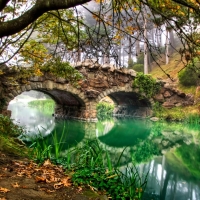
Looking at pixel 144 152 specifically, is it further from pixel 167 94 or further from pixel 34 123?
pixel 167 94

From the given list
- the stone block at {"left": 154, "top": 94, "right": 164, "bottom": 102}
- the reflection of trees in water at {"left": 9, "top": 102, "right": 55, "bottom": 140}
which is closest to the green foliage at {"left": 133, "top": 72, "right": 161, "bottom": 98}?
the stone block at {"left": 154, "top": 94, "right": 164, "bottom": 102}

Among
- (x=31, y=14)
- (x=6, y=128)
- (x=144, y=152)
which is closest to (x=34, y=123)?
(x=144, y=152)

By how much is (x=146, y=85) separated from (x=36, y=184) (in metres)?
16.5

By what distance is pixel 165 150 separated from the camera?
1016cm

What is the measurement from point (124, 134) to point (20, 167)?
10.8 meters

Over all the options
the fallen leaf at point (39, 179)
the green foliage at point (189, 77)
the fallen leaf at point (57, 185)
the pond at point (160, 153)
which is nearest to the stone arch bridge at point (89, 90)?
the green foliage at point (189, 77)

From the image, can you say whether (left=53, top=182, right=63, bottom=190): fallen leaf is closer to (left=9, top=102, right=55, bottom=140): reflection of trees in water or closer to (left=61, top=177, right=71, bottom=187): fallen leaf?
(left=61, top=177, right=71, bottom=187): fallen leaf

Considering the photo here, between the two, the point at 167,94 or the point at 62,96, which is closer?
the point at 167,94

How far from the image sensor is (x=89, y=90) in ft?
56.1

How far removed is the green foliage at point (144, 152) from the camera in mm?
8389

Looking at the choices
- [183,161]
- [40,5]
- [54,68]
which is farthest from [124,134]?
[40,5]

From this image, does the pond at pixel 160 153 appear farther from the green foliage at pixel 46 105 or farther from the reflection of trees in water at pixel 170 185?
the green foliage at pixel 46 105

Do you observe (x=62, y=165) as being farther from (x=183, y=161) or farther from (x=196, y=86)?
(x=196, y=86)

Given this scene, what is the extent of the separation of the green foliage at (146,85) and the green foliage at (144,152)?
7.47 metres
